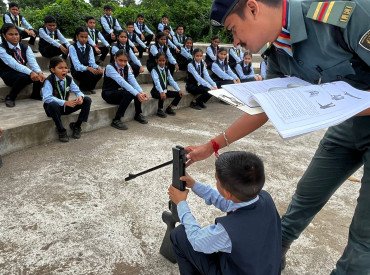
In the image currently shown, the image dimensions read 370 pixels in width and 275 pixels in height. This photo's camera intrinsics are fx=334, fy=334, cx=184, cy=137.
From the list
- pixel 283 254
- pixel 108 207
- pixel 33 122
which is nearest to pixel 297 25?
pixel 283 254

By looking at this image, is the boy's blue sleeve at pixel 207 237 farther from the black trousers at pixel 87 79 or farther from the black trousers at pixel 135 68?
the black trousers at pixel 135 68

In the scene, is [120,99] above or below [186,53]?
above

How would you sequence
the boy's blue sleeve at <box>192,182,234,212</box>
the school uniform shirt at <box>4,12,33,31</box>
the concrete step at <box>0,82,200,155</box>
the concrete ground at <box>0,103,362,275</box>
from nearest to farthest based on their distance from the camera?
the boy's blue sleeve at <box>192,182,234,212</box> < the concrete ground at <box>0,103,362,275</box> < the concrete step at <box>0,82,200,155</box> < the school uniform shirt at <box>4,12,33,31</box>

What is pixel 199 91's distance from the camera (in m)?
6.22

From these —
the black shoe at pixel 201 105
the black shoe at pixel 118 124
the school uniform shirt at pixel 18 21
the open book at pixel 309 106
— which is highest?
the open book at pixel 309 106

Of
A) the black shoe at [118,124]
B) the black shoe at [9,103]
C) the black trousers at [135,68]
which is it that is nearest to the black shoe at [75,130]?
the black shoe at [118,124]

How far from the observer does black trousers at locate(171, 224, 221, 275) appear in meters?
1.52

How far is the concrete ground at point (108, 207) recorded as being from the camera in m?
2.05

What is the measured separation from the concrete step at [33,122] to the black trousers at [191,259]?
8.36 ft

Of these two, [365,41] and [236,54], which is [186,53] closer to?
[236,54]

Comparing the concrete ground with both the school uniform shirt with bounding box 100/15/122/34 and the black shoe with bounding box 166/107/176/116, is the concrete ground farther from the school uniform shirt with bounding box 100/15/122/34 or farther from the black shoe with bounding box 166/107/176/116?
the school uniform shirt with bounding box 100/15/122/34

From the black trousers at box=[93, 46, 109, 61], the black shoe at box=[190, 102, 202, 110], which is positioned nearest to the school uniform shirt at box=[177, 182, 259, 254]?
the black shoe at box=[190, 102, 202, 110]

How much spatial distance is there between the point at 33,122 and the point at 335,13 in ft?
11.1

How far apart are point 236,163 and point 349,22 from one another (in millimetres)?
651
